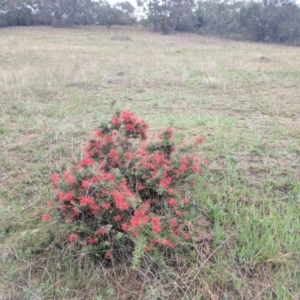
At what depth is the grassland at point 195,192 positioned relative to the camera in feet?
5.84

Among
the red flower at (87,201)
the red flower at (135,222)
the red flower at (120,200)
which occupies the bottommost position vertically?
the red flower at (135,222)

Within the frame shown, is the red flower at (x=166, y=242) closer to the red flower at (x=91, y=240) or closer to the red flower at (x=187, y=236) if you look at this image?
the red flower at (x=187, y=236)

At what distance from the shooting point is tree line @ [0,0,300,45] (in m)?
27.9

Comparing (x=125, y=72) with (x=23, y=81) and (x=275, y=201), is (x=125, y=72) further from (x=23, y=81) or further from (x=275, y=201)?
(x=275, y=201)

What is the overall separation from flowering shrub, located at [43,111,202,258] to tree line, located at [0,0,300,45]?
29652 millimetres

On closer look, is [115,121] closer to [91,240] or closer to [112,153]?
[112,153]

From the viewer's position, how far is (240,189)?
263 cm

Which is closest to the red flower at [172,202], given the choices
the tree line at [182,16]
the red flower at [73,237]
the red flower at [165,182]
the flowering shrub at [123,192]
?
the flowering shrub at [123,192]

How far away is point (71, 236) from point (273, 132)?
3.27 m

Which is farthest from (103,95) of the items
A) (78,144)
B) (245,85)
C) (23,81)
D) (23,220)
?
(23,220)

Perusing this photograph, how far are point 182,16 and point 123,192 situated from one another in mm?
36932

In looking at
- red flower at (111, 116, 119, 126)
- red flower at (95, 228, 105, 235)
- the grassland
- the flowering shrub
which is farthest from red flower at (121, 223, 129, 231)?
red flower at (111, 116, 119, 126)

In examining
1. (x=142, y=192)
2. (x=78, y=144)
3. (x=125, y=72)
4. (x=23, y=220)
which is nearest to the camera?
(x=142, y=192)

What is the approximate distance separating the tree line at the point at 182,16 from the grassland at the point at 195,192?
25401 millimetres
